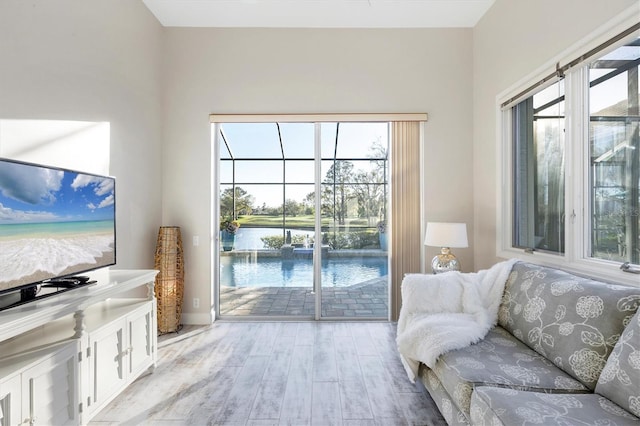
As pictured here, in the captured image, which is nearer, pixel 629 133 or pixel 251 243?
pixel 629 133

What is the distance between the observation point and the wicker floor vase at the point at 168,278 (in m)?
3.21

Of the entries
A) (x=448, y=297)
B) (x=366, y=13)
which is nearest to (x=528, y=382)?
(x=448, y=297)

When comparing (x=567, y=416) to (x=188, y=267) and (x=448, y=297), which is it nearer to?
(x=448, y=297)

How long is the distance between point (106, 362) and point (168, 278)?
52.9 inches

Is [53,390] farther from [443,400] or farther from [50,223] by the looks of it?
[443,400]

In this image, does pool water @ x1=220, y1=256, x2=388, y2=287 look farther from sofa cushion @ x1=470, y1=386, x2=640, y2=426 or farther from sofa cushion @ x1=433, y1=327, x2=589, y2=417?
sofa cushion @ x1=470, y1=386, x2=640, y2=426

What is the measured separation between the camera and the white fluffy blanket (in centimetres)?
192

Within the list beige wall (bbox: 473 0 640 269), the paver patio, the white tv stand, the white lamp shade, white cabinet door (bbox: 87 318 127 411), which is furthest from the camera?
the paver patio

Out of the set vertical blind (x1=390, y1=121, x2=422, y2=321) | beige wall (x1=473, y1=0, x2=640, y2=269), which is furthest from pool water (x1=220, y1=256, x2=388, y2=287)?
beige wall (x1=473, y1=0, x2=640, y2=269)

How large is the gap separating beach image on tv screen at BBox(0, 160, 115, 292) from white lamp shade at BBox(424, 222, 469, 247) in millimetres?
2721

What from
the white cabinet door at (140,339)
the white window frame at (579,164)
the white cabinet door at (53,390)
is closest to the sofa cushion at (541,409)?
the white window frame at (579,164)

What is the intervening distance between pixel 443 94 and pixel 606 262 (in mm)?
2329

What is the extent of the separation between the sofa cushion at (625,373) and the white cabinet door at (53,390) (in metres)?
2.55

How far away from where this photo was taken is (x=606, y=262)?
6.54 ft
